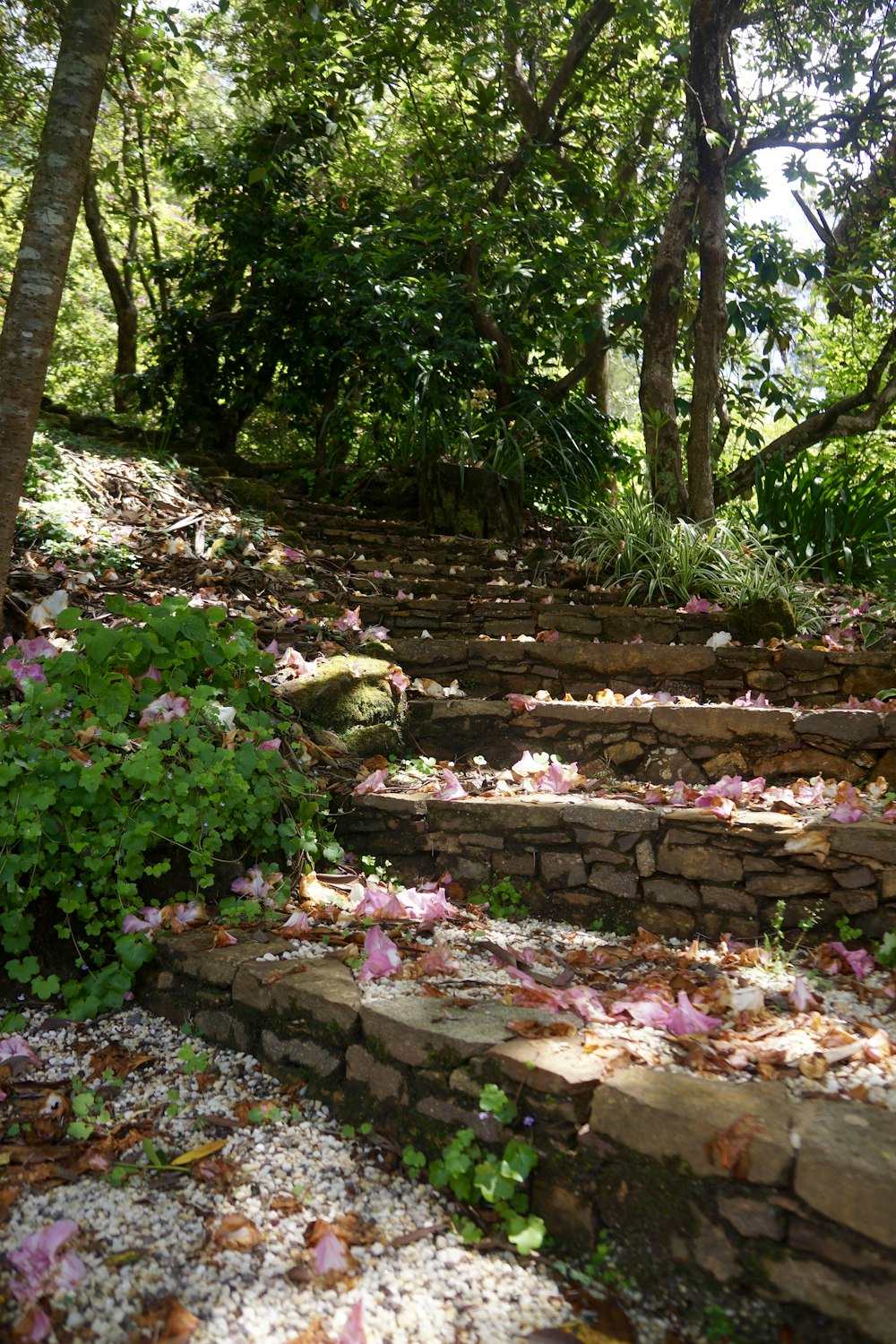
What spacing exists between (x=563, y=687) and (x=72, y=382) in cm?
849

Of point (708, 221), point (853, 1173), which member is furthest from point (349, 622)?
point (708, 221)

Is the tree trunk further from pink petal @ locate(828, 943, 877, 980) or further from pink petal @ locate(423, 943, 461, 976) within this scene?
pink petal @ locate(828, 943, 877, 980)

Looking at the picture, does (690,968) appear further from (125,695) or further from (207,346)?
(207,346)

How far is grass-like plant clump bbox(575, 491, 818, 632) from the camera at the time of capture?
3918 millimetres

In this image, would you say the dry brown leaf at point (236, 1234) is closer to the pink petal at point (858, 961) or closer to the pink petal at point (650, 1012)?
the pink petal at point (650, 1012)

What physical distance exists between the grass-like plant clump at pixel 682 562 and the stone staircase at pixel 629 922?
40 cm

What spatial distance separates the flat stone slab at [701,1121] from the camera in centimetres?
122

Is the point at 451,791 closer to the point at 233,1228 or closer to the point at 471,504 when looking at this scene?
the point at 233,1228

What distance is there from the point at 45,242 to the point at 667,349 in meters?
3.39

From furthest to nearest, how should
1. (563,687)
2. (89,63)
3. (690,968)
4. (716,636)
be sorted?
(716,636), (563,687), (89,63), (690,968)

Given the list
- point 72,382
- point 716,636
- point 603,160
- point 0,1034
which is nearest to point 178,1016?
point 0,1034

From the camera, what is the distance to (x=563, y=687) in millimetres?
3277

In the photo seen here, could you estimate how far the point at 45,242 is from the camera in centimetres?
245

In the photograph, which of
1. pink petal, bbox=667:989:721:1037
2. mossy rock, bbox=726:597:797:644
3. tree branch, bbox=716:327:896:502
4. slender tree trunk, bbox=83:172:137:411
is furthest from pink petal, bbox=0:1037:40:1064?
slender tree trunk, bbox=83:172:137:411
